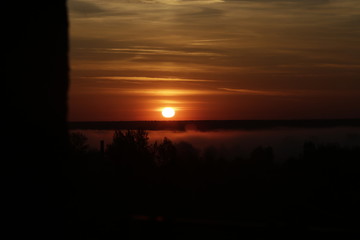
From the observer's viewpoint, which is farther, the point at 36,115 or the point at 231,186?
the point at 231,186

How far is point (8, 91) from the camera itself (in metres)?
3.49

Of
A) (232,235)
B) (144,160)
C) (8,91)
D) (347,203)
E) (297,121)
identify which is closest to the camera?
(8,91)

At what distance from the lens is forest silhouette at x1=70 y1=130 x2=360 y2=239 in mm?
16250

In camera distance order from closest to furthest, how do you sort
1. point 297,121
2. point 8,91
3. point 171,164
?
1. point 8,91
2. point 171,164
3. point 297,121

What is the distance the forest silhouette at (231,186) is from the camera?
53.3ft

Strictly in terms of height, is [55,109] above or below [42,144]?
above

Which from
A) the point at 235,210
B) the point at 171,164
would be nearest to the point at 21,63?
the point at 235,210

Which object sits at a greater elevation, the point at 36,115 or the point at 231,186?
the point at 36,115

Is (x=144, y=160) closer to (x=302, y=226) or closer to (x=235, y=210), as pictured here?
(x=235, y=210)

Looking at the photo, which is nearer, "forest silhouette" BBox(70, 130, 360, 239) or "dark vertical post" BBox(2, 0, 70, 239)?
"dark vertical post" BBox(2, 0, 70, 239)

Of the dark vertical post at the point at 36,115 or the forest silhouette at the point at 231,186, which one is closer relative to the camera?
the dark vertical post at the point at 36,115

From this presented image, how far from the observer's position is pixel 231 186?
21.5 meters

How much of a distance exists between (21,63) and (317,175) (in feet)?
62.7

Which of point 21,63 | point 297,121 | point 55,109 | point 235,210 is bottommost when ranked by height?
point 235,210
